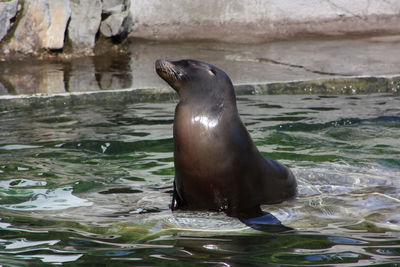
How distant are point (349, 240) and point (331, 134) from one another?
339 centimetres

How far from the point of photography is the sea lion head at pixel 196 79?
4141 mm

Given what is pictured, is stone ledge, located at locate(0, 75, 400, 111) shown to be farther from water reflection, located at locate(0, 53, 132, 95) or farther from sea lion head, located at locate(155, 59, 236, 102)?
sea lion head, located at locate(155, 59, 236, 102)

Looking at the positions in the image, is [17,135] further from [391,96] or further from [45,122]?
[391,96]

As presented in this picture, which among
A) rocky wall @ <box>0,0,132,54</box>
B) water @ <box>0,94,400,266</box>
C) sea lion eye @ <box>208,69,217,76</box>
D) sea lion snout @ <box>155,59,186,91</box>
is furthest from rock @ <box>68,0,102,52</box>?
sea lion eye @ <box>208,69,217,76</box>

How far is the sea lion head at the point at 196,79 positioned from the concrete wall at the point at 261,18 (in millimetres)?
9002

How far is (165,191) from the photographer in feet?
15.1

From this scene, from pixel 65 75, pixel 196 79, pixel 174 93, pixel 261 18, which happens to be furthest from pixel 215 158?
pixel 261 18

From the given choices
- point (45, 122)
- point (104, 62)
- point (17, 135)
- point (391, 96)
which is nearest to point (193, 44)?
point (104, 62)

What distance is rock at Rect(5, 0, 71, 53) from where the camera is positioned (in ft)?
37.7


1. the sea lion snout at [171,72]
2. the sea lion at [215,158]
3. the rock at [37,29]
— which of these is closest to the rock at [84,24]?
the rock at [37,29]

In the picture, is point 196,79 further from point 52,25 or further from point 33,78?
point 52,25

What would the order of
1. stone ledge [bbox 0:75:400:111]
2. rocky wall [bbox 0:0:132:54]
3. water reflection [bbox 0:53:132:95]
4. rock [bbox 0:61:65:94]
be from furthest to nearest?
rocky wall [bbox 0:0:132:54] → water reflection [bbox 0:53:132:95] → rock [bbox 0:61:65:94] → stone ledge [bbox 0:75:400:111]

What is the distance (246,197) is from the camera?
3.98m

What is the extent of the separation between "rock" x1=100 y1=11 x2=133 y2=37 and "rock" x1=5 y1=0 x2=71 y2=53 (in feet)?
3.16
